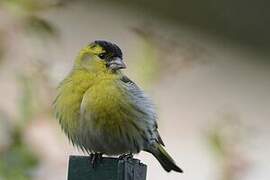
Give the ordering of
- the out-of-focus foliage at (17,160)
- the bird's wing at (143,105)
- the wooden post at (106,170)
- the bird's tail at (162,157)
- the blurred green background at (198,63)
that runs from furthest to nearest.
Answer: the blurred green background at (198,63), the bird's tail at (162,157), the bird's wing at (143,105), the out-of-focus foliage at (17,160), the wooden post at (106,170)

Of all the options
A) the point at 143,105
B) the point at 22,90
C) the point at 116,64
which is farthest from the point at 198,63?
the point at 22,90

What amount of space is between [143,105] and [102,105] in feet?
0.62

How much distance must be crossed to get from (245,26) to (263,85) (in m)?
0.29

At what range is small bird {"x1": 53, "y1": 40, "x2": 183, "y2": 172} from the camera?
8.68ft

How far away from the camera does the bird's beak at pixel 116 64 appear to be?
8.58 feet

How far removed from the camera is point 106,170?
6.24 feet

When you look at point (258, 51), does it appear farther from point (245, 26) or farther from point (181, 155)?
point (181, 155)

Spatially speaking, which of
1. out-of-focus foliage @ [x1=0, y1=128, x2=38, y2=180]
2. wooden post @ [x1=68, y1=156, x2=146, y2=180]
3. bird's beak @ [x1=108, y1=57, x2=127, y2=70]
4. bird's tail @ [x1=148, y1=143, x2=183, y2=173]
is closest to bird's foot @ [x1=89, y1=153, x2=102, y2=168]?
wooden post @ [x1=68, y1=156, x2=146, y2=180]

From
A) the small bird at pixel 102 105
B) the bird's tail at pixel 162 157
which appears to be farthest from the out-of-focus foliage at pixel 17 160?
the bird's tail at pixel 162 157

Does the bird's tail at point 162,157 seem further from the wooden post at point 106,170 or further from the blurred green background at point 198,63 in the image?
the wooden post at point 106,170

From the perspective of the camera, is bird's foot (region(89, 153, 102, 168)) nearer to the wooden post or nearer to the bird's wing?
the wooden post

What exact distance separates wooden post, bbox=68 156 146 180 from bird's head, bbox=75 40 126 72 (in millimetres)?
701

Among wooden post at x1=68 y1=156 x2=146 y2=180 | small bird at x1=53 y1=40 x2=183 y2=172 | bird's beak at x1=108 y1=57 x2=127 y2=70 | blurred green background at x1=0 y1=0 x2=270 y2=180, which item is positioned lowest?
wooden post at x1=68 y1=156 x2=146 y2=180

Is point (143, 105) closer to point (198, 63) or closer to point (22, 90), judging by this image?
point (22, 90)
